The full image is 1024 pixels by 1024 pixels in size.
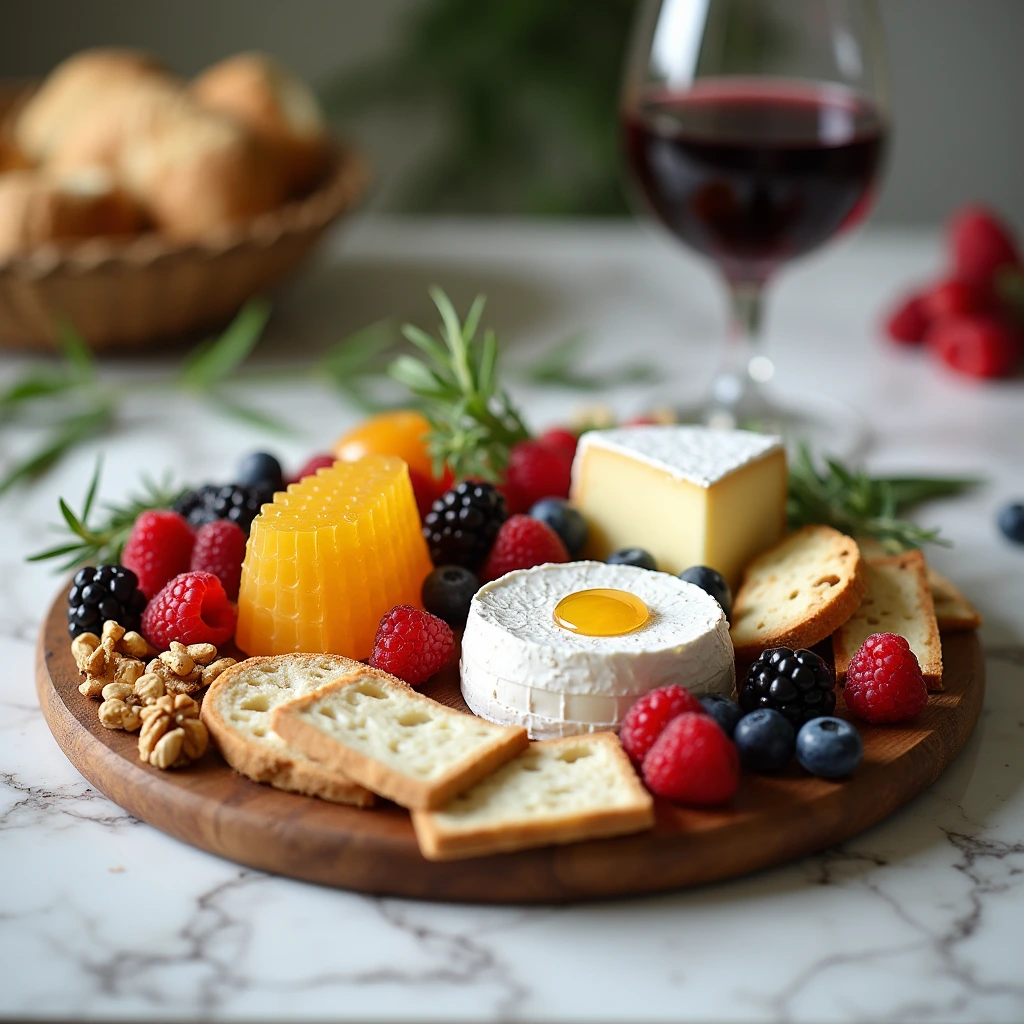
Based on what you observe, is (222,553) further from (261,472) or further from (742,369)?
(742,369)

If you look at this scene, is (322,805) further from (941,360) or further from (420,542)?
Result: (941,360)

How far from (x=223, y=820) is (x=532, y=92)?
4.05 metres

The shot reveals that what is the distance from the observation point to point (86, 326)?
240cm

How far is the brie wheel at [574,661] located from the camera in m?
1.19

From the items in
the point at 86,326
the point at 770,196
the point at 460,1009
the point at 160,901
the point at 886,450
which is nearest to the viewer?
the point at 460,1009

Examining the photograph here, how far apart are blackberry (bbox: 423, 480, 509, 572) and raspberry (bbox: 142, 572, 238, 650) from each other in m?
0.28

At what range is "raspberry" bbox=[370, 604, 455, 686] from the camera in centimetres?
129

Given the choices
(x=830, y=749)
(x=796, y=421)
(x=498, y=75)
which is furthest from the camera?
(x=498, y=75)

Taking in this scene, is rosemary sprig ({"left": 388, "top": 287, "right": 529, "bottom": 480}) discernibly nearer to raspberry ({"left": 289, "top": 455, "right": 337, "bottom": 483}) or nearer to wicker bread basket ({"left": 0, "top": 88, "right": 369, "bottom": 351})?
raspberry ({"left": 289, "top": 455, "right": 337, "bottom": 483})

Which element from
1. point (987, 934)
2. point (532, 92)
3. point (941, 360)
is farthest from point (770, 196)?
point (532, 92)

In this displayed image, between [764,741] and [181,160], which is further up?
[181,160]

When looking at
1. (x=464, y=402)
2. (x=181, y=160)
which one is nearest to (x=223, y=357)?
(x=181, y=160)

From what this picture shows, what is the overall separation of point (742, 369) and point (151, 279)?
1.14 metres

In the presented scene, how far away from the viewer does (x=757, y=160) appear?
6.27ft
